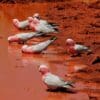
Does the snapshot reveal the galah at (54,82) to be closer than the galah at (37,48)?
Yes

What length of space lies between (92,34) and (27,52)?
2441 mm

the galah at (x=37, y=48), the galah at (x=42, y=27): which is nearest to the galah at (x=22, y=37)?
the galah at (x=42, y=27)

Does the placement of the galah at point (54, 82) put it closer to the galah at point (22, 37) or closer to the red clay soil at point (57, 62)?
the red clay soil at point (57, 62)

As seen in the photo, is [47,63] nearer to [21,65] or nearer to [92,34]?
[21,65]

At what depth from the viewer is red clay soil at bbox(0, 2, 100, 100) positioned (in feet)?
28.3

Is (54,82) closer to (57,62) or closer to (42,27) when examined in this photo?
(57,62)

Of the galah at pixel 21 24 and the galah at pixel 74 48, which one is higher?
the galah at pixel 74 48

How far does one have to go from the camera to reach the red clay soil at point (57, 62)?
340 inches

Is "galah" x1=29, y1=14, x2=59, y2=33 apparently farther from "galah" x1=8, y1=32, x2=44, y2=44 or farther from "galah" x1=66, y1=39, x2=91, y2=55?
"galah" x1=66, y1=39, x2=91, y2=55

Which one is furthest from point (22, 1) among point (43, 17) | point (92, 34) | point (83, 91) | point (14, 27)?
point (83, 91)

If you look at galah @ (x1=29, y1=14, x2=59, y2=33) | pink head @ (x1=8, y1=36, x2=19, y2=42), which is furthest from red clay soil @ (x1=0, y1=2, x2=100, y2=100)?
galah @ (x1=29, y1=14, x2=59, y2=33)

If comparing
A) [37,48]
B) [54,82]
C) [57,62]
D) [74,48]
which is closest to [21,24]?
[37,48]

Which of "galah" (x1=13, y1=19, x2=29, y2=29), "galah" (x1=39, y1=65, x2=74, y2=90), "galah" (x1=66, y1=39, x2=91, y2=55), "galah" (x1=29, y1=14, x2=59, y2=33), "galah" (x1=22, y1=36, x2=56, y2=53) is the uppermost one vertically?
"galah" (x1=39, y1=65, x2=74, y2=90)

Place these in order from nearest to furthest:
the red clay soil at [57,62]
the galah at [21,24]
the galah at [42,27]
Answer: the red clay soil at [57,62] → the galah at [42,27] → the galah at [21,24]
